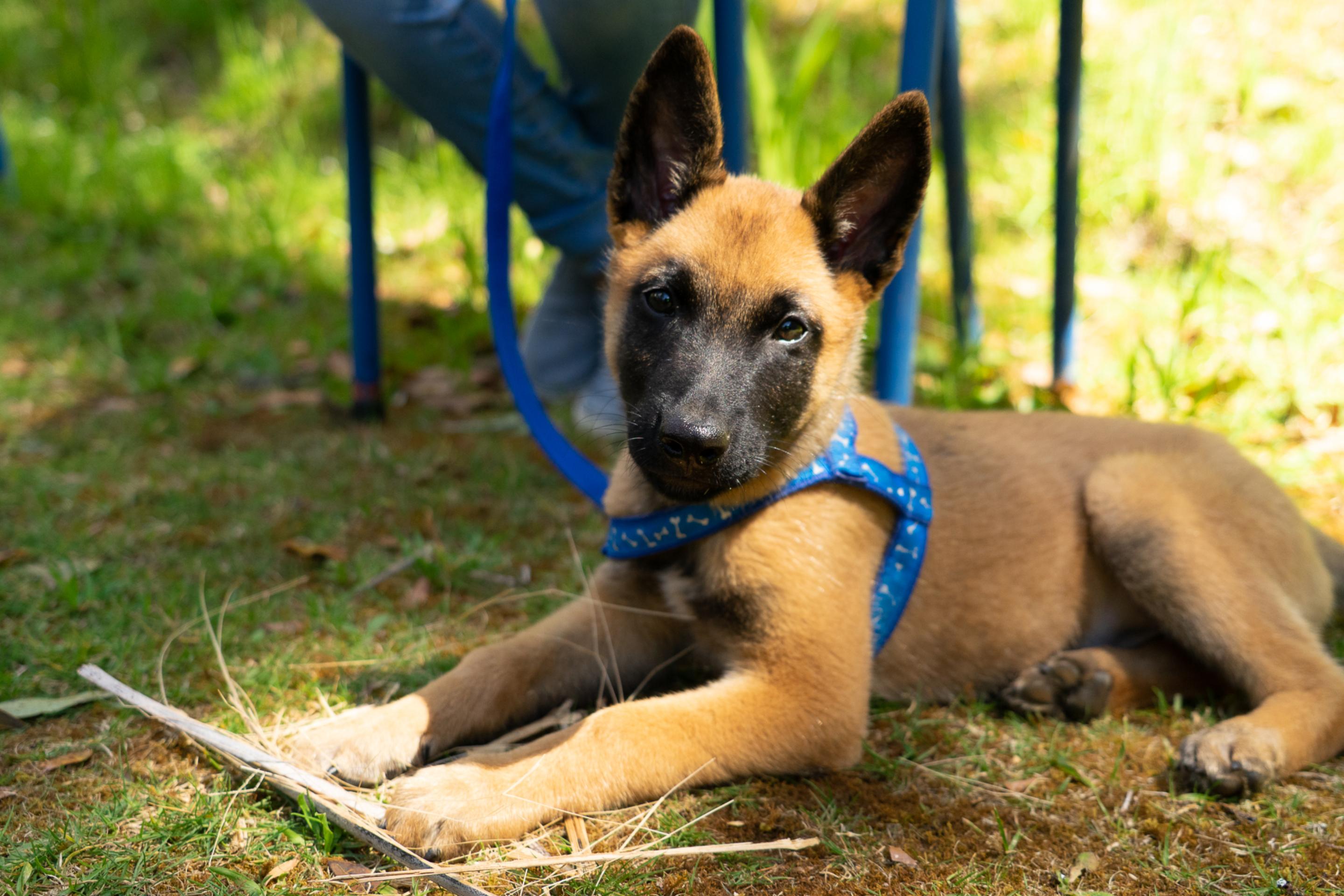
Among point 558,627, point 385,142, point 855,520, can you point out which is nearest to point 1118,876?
point 855,520

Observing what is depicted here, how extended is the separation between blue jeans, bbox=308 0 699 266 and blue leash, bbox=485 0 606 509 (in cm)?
54

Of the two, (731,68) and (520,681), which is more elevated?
(731,68)

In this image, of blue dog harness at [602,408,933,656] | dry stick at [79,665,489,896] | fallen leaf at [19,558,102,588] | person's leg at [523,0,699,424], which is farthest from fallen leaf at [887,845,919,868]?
fallen leaf at [19,558,102,588]

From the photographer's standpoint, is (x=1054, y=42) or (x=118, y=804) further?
(x=1054, y=42)

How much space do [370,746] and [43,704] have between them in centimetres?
85

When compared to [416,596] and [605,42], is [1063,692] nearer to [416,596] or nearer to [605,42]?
[416,596]

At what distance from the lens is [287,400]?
178 inches

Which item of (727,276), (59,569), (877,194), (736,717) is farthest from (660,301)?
(59,569)

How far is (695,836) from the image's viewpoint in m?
2.19

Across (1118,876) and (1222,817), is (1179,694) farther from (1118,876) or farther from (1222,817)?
(1118,876)

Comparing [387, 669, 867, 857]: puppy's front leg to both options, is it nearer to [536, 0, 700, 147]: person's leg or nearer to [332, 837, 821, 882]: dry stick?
[332, 837, 821, 882]: dry stick

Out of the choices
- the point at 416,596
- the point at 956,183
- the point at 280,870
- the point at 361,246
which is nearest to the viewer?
the point at 280,870

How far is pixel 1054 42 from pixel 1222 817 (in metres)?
5.83

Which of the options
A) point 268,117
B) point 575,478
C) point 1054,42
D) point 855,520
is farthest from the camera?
point 268,117
